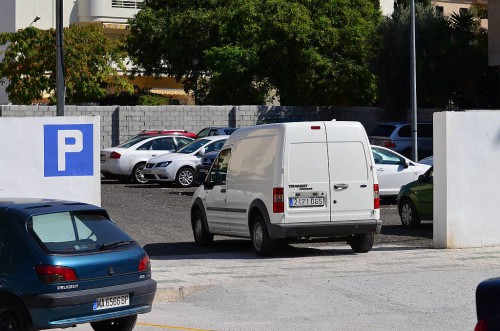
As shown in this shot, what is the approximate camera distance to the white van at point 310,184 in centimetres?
1662

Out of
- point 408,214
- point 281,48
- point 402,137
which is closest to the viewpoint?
point 408,214

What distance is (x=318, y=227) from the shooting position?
16703 millimetres

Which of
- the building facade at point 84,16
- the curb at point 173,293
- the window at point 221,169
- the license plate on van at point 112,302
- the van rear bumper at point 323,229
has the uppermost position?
the building facade at point 84,16

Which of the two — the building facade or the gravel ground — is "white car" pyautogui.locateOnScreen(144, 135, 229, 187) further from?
the building facade

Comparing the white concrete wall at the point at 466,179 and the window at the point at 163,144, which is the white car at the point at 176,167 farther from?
the white concrete wall at the point at 466,179

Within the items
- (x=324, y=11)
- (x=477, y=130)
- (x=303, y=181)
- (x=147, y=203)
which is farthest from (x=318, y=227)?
(x=324, y=11)

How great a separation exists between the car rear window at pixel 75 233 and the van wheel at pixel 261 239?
21.2 feet

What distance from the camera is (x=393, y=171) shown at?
26.2 m

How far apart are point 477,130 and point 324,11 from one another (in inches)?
1200

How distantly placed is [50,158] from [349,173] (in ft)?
15.1

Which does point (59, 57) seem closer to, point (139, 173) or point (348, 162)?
point (348, 162)

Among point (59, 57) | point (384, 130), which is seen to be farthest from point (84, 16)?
point (59, 57)

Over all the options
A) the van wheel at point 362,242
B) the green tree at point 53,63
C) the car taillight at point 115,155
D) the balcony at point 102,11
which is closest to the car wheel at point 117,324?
the van wheel at point 362,242

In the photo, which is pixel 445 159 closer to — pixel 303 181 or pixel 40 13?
pixel 303 181
